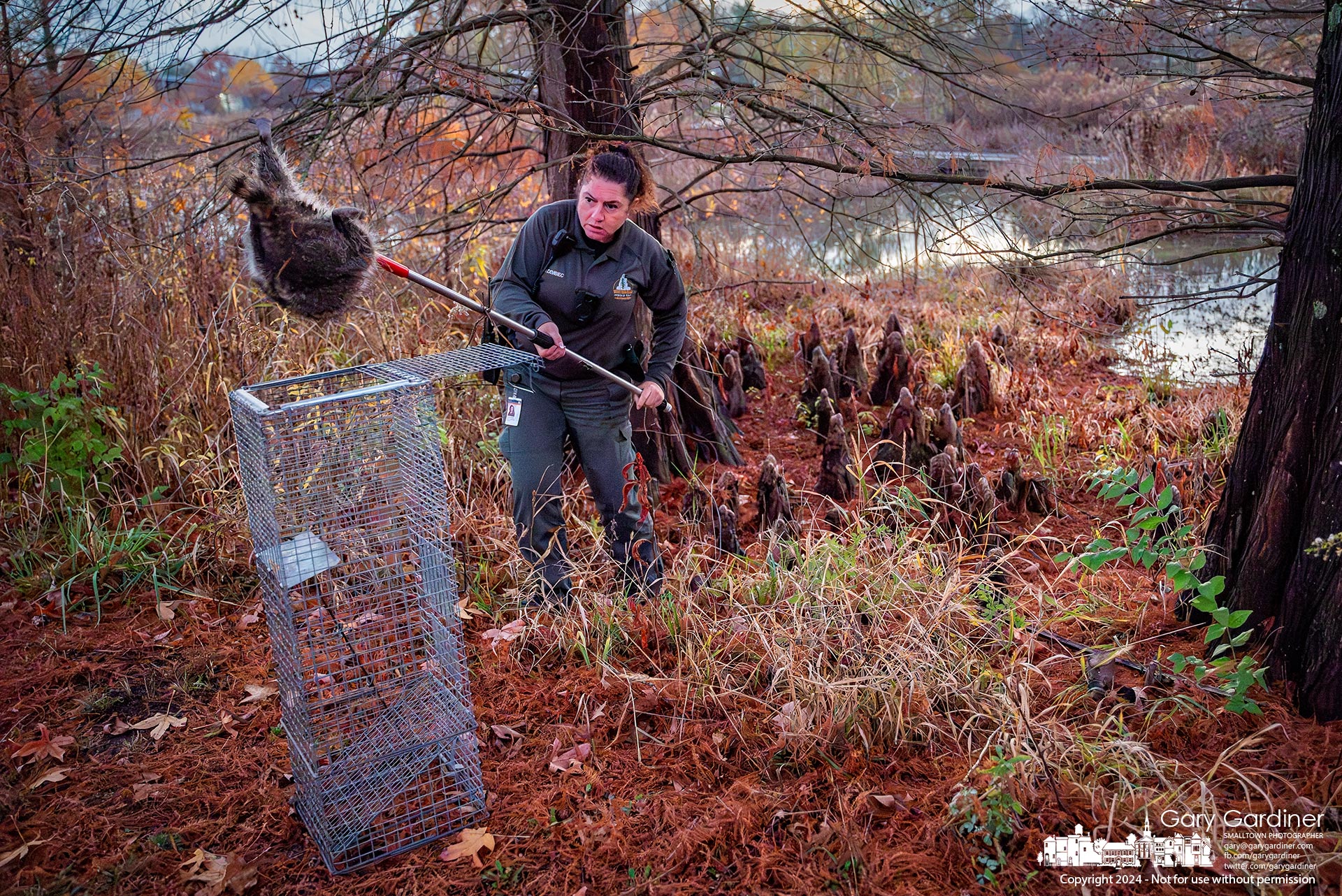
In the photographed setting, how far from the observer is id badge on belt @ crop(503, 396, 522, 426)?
150 inches

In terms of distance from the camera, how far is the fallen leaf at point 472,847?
269 centimetres

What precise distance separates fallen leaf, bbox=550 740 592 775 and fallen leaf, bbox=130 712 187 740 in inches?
57.3

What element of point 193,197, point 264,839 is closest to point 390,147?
point 193,197

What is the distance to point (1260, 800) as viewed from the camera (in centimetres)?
260

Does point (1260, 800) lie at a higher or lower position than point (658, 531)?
lower

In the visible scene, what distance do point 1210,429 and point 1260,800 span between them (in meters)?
3.48

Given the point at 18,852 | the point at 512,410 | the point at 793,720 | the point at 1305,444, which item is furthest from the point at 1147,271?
the point at 18,852

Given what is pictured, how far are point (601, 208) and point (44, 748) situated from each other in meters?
2.88

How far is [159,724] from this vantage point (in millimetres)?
3375

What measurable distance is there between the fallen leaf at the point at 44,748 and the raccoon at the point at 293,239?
1863 mm

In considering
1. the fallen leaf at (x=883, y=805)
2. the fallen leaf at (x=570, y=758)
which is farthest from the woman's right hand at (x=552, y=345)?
the fallen leaf at (x=883, y=805)

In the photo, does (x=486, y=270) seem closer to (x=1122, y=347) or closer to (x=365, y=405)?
(x=365, y=405)

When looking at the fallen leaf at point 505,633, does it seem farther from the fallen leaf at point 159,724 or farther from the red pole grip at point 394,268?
the red pole grip at point 394,268

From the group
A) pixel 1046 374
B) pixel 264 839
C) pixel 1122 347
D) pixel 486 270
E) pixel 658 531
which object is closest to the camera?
pixel 264 839
